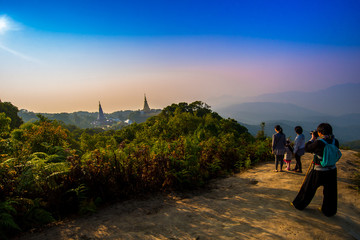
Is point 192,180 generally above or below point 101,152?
below

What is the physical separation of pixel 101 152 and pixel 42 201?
1.70m

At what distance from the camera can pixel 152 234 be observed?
303cm

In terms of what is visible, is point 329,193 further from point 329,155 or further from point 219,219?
point 219,219

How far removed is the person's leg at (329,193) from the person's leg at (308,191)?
153mm

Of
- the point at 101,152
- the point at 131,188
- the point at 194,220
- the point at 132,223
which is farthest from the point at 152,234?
the point at 101,152

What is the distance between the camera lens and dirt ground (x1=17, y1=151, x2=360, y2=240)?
2.99 meters

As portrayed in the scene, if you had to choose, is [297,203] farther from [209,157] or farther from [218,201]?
[209,157]

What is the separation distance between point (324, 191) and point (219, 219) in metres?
2.34

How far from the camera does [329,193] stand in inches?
137

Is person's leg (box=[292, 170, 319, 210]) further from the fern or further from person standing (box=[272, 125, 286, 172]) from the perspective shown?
the fern

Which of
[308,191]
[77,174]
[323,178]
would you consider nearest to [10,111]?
[77,174]

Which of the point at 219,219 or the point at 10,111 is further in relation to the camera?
the point at 10,111

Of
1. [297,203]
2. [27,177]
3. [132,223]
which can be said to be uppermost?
[27,177]

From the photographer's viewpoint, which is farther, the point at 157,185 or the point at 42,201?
the point at 157,185
